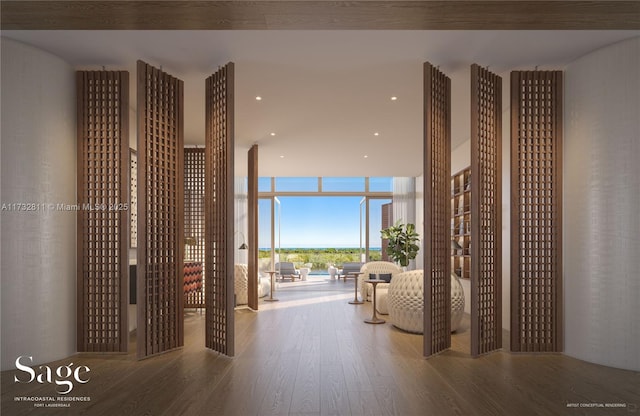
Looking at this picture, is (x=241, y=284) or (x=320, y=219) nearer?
(x=241, y=284)

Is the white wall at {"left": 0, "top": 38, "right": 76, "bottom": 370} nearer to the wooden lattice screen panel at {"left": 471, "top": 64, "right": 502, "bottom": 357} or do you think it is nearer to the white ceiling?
the white ceiling

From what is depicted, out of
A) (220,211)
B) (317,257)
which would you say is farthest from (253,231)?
(317,257)

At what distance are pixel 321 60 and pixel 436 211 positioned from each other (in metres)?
2.00

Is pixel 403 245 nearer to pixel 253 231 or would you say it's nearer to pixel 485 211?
pixel 253 231

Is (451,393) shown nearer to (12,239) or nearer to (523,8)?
(523,8)

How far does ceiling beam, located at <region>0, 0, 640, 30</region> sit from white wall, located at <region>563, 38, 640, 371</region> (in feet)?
1.98

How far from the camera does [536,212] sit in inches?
190

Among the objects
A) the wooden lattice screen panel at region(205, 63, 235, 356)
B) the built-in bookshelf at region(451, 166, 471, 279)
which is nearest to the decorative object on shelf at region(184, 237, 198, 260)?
the wooden lattice screen panel at region(205, 63, 235, 356)

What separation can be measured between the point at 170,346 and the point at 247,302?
139 inches

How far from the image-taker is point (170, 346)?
4816 millimetres

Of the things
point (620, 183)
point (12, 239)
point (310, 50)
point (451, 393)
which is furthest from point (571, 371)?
point (12, 239)

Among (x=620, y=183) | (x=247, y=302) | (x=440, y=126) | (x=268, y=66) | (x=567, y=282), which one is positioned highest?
(x=268, y=66)

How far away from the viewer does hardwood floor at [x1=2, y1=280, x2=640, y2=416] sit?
3.22 metres

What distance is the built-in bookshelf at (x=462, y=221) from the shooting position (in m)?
7.73
